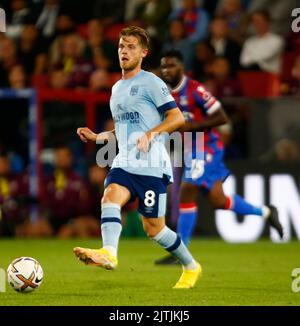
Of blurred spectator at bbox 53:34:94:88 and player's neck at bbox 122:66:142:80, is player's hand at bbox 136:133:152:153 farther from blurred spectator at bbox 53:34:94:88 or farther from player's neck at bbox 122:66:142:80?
blurred spectator at bbox 53:34:94:88

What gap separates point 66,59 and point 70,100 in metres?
1.71

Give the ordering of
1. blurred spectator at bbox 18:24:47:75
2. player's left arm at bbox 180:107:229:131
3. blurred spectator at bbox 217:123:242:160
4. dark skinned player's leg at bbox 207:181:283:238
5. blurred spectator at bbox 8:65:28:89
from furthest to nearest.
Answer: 1. blurred spectator at bbox 18:24:47:75
2. blurred spectator at bbox 8:65:28:89
3. blurred spectator at bbox 217:123:242:160
4. dark skinned player's leg at bbox 207:181:283:238
5. player's left arm at bbox 180:107:229:131

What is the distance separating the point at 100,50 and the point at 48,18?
6.23 feet

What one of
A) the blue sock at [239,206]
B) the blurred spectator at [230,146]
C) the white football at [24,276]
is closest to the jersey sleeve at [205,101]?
the blue sock at [239,206]

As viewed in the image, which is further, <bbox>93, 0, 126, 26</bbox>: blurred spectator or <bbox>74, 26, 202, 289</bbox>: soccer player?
<bbox>93, 0, 126, 26</bbox>: blurred spectator

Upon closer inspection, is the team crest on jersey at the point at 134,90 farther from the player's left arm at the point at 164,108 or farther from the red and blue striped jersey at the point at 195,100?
the red and blue striped jersey at the point at 195,100

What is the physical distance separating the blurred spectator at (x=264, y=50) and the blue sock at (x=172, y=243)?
7.59 meters

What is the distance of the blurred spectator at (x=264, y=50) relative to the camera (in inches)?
621

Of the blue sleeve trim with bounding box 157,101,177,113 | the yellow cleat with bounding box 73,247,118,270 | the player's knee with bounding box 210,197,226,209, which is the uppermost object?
the blue sleeve trim with bounding box 157,101,177,113

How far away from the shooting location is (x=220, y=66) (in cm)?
1530

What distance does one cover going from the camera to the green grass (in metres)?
7.75

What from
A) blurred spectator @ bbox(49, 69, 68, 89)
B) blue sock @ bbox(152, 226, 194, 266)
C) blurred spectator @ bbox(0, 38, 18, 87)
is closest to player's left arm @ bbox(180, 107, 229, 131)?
blue sock @ bbox(152, 226, 194, 266)

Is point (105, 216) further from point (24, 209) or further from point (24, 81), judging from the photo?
point (24, 81)

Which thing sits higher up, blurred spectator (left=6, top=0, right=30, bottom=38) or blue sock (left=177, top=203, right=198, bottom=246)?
blurred spectator (left=6, top=0, right=30, bottom=38)
